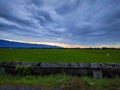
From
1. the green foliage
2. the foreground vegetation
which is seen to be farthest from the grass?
the foreground vegetation

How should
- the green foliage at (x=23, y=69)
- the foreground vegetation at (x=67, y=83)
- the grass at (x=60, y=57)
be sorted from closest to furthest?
the foreground vegetation at (x=67, y=83), the green foliage at (x=23, y=69), the grass at (x=60, y=57)

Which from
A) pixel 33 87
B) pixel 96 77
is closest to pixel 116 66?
pixel 96 77

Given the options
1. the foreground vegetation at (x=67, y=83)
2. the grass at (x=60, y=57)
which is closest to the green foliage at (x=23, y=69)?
the foreground vegetation at (x=67, y=83)

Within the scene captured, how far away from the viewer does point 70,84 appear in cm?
602

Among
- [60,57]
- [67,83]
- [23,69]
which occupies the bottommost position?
[60,57]

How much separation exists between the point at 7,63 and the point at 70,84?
163 inches

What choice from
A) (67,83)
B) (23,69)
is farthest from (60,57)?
(67,83)

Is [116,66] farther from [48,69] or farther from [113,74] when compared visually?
[48,69]

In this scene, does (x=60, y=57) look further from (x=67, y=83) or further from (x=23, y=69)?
(x=67, y=83)

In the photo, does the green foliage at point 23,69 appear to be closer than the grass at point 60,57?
Yes

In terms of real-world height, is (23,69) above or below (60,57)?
above

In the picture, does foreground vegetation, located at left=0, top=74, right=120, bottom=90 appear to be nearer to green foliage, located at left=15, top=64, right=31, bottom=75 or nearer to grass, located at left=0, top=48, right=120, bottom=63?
green foliage, located at left=15, top=64, right=31, bottom=75

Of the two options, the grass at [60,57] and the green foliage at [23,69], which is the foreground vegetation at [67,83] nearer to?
the green foliage at [23,69]

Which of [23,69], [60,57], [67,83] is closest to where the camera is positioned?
[67,83]
